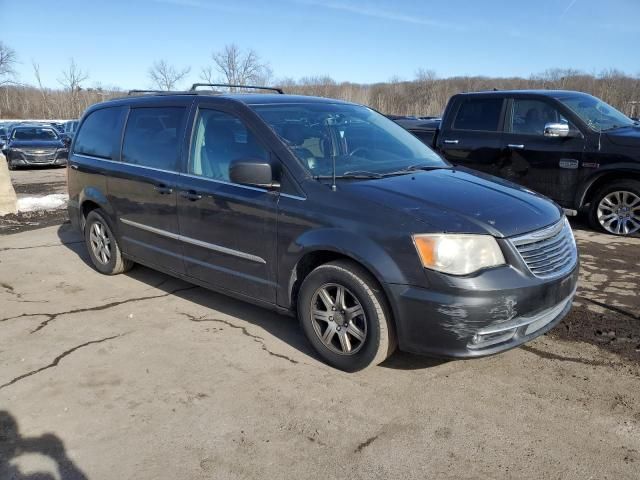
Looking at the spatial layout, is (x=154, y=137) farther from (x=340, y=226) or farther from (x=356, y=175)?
(x=340, y=226)

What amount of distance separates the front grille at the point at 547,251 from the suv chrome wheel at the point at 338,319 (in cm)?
104

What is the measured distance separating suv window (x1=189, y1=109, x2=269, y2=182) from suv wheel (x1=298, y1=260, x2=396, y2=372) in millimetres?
1059

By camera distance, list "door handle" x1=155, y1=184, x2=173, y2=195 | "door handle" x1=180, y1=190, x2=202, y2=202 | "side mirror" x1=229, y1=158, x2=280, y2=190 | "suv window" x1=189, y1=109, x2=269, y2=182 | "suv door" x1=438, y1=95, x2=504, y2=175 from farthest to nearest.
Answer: "suv door" x1=438, y1=95, x2=504, y2=175 → "door handle" x1=155, y1=184, x2=173, y2=195 → "door handle" x1=180, y1=190, x2=202, y2=202 → "suv window" x1=189, y1=109, x2=269, y2=182 → "side mirror" x1=229, y1=158, x2=280, y2=190

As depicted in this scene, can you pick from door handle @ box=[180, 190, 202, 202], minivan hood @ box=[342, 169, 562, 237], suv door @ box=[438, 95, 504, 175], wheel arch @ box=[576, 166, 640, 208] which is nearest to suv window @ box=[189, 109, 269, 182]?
door handle @ box=[180, 190, 202, 202]

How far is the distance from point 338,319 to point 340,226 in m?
0.62

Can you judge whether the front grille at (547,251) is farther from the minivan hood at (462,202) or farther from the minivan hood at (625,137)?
the minivan hood at (625,137)

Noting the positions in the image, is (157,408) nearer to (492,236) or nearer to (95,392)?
(95,392)

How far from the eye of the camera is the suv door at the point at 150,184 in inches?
182

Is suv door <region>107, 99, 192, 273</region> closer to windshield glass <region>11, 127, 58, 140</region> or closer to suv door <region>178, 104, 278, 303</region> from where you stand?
suv door <region>178, 104, 278, 303</region>

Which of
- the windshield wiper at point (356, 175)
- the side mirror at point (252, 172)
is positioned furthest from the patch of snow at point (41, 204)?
the windshield wiper at point (356, 175)

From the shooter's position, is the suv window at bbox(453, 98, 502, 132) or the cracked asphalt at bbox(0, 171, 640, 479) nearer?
the cracked asphalt at bbox(0, 171, 640, 479)

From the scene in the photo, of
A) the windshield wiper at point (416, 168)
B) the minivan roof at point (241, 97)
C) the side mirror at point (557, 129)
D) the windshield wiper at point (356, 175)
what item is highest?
the minivan roof at point (241, 97)

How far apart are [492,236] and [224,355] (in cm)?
202

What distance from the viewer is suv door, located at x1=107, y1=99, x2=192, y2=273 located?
15.1 feet
